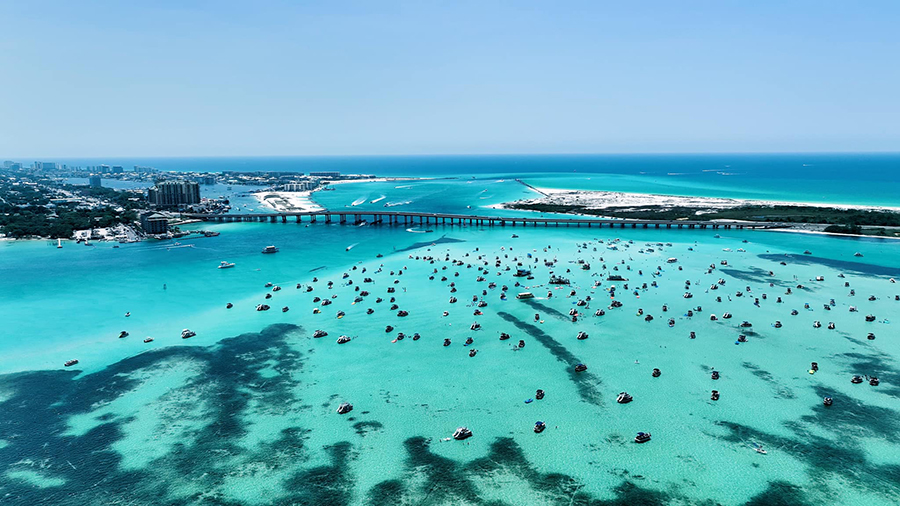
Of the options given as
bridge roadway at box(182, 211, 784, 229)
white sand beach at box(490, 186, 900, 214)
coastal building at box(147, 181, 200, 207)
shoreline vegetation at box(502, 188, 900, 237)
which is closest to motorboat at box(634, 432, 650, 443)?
bridge roadway at box(182, 211, 784, 229)

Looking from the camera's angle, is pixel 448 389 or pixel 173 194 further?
pixel 173 194

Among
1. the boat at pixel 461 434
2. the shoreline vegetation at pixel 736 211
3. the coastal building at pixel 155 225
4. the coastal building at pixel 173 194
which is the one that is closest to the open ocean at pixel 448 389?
the boat at pixel 461 434

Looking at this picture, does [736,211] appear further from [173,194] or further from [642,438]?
[173,194]

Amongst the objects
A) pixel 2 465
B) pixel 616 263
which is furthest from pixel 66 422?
pixel 616 263

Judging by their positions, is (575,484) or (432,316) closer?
(575,484)

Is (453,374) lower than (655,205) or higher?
lower

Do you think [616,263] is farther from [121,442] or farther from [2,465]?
[2,465]

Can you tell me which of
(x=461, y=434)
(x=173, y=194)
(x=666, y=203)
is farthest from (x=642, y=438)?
(x=173, y=194)
